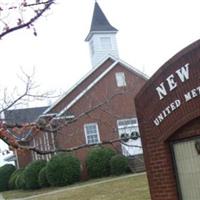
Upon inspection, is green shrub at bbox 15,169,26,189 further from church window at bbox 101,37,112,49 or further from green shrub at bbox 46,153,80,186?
church window at bbox 101,37,112,49

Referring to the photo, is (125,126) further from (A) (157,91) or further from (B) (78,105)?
(A) (157,91)

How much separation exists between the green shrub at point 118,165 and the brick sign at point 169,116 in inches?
651

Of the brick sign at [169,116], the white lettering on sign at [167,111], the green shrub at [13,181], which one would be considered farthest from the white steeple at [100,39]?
the white lettering on sign at [167,111]

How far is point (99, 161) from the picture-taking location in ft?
91.2

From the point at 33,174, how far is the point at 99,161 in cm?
416

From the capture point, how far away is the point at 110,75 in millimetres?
32969

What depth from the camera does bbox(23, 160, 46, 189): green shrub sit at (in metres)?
29.5

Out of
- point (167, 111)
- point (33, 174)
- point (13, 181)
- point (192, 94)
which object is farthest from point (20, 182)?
point (192, 94)

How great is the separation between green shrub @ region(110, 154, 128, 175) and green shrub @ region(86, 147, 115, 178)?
0.81 metres

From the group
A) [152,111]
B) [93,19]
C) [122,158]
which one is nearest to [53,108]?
[122,158]

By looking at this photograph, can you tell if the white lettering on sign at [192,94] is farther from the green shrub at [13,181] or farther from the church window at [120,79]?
the green shrub at [13,181]

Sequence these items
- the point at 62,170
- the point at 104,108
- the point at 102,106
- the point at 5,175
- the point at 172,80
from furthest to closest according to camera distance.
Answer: the point at 5,175 < the point at 104,108 < the point at 102,106 < the point at 62,170 < the point at 172,80

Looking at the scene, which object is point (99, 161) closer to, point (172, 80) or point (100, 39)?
point (100, 39)

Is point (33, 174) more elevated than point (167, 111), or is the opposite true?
point (167, 111)
